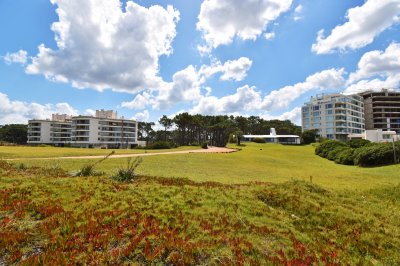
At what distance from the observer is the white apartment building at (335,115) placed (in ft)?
353

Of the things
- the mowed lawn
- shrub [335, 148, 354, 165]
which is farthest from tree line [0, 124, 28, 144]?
shrub [335, 148, 354, 165]

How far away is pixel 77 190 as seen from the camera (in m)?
10.3

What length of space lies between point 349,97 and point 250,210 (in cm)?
12365

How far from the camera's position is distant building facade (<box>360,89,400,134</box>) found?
12212 centimetres

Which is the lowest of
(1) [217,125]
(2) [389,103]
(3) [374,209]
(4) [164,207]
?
(3) [374,209]

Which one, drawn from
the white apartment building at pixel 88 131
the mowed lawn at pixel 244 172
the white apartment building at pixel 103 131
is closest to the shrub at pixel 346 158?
the mowed lawn at pixel 244 172

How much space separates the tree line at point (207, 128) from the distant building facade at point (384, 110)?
35281 mm

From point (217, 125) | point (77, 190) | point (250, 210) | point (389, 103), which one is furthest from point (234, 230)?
point (389, 103)

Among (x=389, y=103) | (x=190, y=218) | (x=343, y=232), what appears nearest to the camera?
(x=190, y=218)

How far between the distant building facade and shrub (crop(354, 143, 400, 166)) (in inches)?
4154

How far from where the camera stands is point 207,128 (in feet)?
377

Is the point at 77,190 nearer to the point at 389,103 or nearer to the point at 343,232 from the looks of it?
the point at 343,232

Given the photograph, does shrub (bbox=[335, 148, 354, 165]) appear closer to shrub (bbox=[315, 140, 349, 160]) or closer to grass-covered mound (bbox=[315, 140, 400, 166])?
grass-covered mound (bbox=[315, 140, 400, 166])

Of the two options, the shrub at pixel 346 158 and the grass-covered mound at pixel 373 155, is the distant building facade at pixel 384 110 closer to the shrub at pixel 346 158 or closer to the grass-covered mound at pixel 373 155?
the shrub at pixel 346 158
